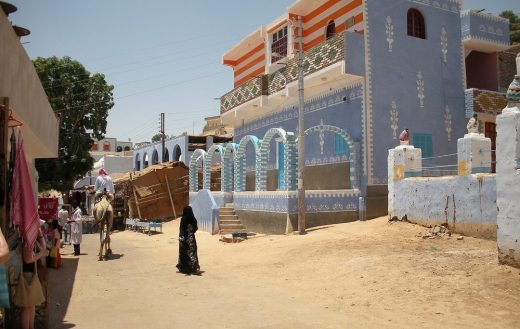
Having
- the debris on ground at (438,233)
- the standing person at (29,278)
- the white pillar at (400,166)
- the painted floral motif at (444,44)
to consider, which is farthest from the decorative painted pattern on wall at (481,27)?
the standing person at (29,278)

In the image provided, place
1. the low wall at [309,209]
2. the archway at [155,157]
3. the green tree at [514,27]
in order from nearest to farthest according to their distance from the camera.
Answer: the low wall at [309,209] → the green tree at [514,27] → the archway at [155,157]

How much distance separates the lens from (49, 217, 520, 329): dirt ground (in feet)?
18.9

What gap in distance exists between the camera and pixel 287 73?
1752 cm

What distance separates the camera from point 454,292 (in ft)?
21.6

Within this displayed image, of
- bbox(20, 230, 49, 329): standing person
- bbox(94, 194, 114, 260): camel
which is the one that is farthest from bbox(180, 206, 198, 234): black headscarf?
bbox(20, 230, 49, 329): standing person

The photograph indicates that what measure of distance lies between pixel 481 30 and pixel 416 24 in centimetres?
261

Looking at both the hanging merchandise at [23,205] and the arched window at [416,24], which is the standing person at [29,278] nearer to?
the hanging merchandise at [23,205]

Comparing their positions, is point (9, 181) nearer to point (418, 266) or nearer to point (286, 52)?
point (418, 266)

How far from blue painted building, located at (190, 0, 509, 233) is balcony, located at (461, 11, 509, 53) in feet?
0.12

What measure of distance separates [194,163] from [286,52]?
703 cm

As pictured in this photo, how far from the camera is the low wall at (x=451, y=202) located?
9.02 m

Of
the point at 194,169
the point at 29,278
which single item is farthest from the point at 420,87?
the point at 29,278

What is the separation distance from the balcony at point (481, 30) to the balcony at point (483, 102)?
1.96 m

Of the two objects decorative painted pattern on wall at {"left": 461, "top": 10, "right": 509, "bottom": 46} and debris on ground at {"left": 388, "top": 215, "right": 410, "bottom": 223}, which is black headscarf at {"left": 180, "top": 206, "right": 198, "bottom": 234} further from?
decorative painted pattern on wall at {"left": 461, "top": 10, "right": 509, "bottom": 46}
